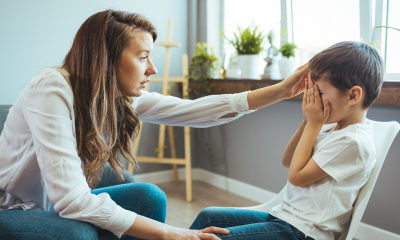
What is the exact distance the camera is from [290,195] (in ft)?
3.60

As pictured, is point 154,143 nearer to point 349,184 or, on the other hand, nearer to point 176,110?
point 176,110

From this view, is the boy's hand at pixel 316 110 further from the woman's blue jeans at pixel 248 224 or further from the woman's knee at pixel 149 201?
the woman's knee at pixel 149 201

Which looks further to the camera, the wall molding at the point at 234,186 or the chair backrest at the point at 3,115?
the wall molding at the point at 234,186

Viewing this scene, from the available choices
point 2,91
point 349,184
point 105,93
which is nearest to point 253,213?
point 349,184

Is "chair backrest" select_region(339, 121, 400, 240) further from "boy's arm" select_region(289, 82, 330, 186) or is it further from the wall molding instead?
the wall molding

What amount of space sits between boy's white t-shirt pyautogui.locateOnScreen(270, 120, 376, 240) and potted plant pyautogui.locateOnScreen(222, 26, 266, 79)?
1504 mm

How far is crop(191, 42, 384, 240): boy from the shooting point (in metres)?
0.95

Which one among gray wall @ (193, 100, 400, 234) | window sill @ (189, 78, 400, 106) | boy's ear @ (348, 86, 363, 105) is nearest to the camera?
boy's ear @ (348, 86, 363, 105)

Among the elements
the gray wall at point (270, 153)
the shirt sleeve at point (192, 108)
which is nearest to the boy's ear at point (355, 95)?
the shirt sleeve at point (192, 108)

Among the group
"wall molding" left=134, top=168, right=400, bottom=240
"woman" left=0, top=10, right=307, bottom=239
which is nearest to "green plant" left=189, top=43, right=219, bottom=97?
"wall molding" left=134, top=168, right=400, bottom=240

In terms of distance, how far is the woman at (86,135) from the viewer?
862 millimetres

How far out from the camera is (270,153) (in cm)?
238

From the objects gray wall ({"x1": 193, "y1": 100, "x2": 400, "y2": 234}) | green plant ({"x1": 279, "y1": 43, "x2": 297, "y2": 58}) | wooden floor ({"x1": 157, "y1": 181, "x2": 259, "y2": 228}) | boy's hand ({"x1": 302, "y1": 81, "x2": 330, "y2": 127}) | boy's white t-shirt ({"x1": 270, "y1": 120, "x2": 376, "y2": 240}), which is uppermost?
green plant ({"x1": 279, "y1": 43, "x2": 297, "y2": 58})

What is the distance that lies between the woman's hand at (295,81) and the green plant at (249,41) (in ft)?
4.10
